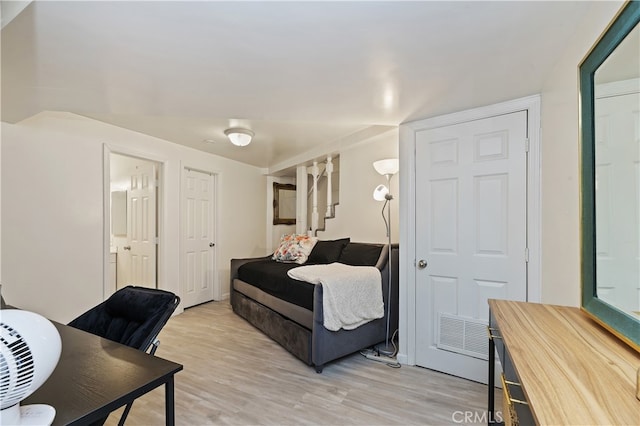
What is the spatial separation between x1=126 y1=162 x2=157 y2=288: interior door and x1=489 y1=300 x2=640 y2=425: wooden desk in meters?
4.11

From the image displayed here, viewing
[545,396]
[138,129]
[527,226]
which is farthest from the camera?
[138,129]

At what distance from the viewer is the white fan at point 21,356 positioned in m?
0.65

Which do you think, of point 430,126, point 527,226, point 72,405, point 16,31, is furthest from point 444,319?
point 16,31

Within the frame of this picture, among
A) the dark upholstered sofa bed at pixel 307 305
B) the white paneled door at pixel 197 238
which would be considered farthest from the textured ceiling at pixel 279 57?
the white paneled door at pixel 197 238

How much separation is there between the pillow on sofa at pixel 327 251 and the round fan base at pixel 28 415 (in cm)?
275

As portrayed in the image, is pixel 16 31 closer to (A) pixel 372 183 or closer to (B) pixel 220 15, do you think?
(B) pixel 220 15

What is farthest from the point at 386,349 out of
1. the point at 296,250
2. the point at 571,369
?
the point at 571,369

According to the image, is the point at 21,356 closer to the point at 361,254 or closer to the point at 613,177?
the point at 613,177

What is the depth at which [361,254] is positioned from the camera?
3178 mm

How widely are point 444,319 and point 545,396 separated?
198 cm

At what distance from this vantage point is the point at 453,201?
2.43m

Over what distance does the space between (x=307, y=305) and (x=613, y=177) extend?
2181 mm

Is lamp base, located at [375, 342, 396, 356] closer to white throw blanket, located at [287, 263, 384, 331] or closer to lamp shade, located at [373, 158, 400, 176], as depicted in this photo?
white throw blanket, located at [287, 263, 384, 331]

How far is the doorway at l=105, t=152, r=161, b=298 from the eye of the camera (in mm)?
4070
